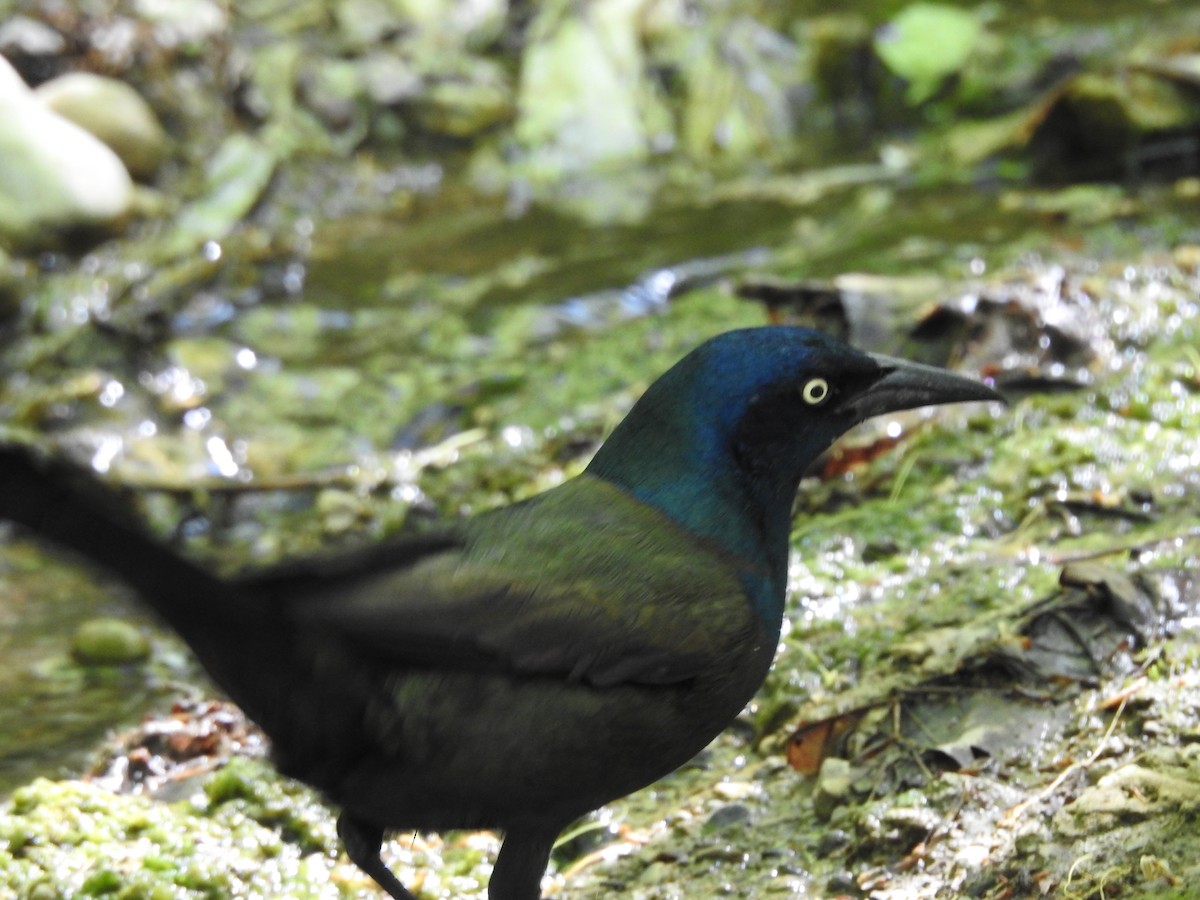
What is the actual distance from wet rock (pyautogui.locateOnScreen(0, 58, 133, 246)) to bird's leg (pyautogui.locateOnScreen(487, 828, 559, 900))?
5769mm

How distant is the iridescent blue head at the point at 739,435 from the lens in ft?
9.73

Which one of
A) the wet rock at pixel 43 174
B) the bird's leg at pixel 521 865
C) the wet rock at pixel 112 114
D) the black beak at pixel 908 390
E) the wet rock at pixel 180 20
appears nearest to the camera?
the bird's leg at pixel 521 865

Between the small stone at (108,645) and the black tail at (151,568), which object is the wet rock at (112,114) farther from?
the black tail at (151,568)

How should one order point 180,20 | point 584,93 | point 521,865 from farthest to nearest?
point 584,93 < point 180,20 < point 521,865

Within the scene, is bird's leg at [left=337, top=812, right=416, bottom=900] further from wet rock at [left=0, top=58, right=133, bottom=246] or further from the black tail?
wet rock at [left=0, top=58, right=133, bottom=246]

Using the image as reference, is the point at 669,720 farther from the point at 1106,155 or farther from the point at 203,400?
the point at 1106,155

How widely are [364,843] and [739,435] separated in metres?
1.10

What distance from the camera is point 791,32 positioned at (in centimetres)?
1120

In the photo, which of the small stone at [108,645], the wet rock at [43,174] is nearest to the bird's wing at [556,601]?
the small stone at [108,645]

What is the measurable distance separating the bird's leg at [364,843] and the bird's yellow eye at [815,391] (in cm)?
123

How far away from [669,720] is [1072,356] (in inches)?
111

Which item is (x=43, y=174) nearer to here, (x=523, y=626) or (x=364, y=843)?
(x=364, y=843)

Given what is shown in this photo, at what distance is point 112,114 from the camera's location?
832 centimetres

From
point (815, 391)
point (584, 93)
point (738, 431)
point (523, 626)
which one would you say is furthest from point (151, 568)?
point (584, 93)
